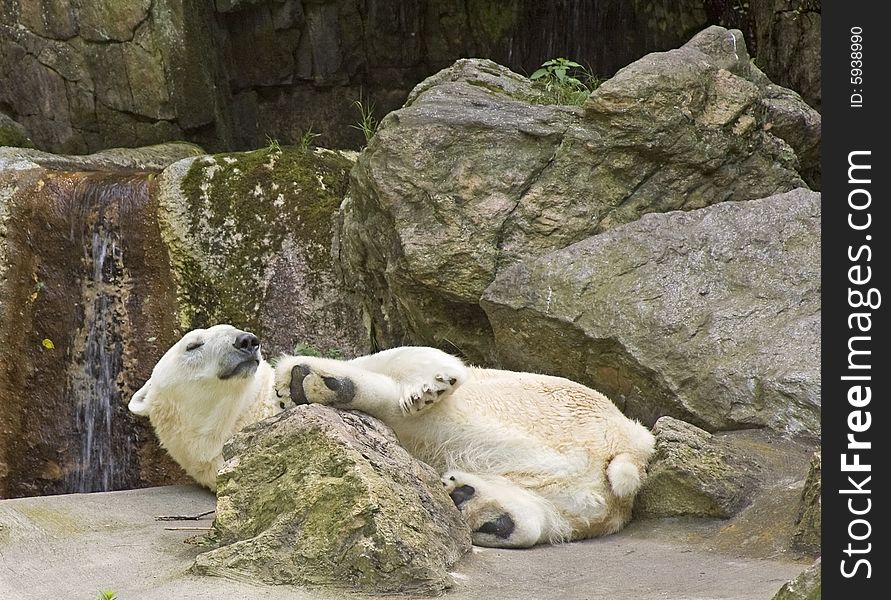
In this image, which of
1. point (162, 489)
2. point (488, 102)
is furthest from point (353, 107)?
point (162, 489)

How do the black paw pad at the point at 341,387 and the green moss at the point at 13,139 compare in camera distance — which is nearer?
the black paw pad at the point at 341,387

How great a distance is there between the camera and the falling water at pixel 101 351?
6.96 m

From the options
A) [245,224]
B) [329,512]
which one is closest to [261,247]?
[245,224]

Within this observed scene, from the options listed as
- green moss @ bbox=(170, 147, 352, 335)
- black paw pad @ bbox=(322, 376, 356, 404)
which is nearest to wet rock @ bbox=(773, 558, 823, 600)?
black paw pad @ bbox=(322, 376, 356, 404)

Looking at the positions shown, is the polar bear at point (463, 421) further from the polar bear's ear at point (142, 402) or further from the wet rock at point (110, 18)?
the wet rock at point (110, 18)

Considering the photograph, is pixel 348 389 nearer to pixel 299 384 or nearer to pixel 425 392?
pixel 299 384

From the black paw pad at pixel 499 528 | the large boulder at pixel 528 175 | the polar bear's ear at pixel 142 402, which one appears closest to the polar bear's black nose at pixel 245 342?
the polar bear's ear at pixel 142 402

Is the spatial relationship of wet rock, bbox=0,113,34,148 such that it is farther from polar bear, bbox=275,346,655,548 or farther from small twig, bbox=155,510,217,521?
polar bear, bbox=275,346,655,548

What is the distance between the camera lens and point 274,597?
323cm

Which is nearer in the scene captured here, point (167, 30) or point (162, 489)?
point (162, 489)

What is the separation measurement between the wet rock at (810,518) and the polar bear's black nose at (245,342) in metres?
2.23
